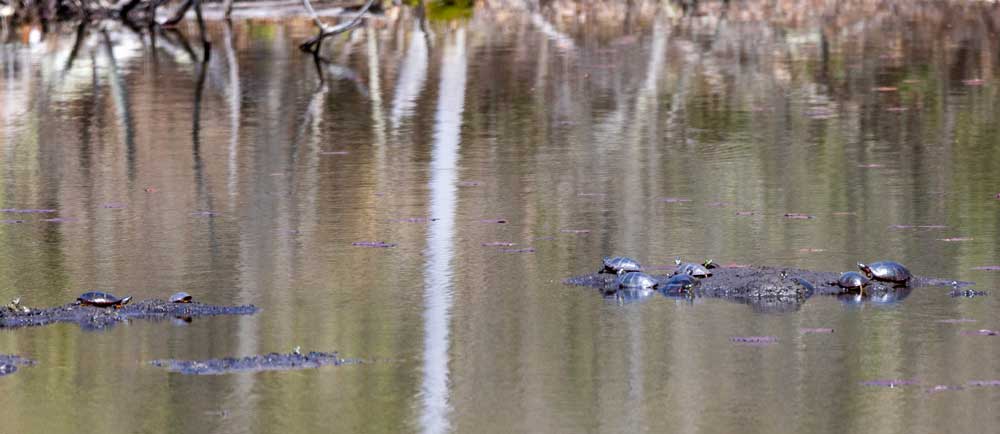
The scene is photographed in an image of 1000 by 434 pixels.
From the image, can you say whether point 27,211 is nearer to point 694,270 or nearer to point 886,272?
point 694,270

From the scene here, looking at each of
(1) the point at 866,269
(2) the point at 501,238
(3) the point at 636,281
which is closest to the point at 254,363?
(3) the point at 636,281

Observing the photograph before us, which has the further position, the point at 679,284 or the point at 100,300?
the point at 679,284

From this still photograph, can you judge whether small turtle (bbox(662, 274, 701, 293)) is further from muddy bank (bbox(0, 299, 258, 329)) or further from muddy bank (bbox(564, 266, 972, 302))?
muddy bank (bbox(0, 299, 258, 329))

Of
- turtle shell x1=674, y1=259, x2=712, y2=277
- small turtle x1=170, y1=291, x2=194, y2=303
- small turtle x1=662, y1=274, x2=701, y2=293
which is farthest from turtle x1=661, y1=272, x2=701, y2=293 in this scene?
small turtle x1=170, y1=291, x2=194, y2=303

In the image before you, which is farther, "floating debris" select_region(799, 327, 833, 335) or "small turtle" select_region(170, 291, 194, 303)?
"small turtle" select_region(170, 291, 194, 303)

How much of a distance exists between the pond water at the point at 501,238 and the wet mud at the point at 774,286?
0.12 meters

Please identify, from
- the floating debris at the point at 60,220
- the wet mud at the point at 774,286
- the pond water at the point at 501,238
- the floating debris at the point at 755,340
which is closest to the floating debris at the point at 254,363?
the pond water at the point at 501,238

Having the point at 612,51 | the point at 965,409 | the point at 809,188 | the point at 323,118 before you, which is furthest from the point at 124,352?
the point at 612,51

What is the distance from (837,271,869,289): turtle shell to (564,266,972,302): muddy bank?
0.03 meters

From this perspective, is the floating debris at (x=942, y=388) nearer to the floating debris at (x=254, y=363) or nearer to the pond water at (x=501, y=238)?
the pond water at (x=501, y=238)

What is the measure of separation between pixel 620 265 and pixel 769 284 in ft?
2.57

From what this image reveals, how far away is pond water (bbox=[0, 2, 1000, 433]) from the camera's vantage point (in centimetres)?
662

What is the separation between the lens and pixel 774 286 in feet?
27.8

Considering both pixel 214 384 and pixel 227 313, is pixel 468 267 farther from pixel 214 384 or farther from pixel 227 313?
pixel 214 384
